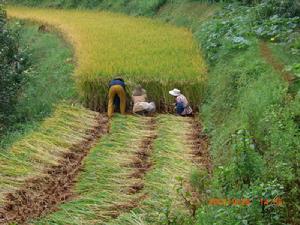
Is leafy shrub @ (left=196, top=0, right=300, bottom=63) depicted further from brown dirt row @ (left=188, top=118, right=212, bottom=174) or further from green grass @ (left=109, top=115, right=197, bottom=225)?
green grass @ (left=109, top=115, right=197, bottom=225)

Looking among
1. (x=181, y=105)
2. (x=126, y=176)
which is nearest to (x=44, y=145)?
(x=126, y=176)

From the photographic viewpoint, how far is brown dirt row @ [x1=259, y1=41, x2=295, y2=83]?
670 cm

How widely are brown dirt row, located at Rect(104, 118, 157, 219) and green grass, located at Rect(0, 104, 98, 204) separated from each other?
90 cm

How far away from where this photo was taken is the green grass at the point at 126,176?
5163 mm

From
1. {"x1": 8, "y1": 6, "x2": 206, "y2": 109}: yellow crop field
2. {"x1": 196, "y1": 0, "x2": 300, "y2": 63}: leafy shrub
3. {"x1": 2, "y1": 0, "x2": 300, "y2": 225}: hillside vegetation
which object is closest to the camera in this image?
{"x1": 2, "y1": 0, "x2": 300, "y2": 225}: hillside vegetation

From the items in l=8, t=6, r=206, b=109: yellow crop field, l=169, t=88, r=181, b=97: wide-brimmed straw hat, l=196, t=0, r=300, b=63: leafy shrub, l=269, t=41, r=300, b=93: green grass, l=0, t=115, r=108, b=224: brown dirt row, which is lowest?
l=0, t=115, r=108, b=224: brown dirt row

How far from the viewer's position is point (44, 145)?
23.0 ft

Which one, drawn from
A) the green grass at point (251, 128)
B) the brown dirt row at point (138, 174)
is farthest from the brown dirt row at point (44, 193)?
the green grass at point (251, 128)

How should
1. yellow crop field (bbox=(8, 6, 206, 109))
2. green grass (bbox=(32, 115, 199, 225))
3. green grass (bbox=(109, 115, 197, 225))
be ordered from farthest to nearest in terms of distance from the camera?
yellow crop field (bbox=(8, 6, 206, 109)), green grass (bbox=(32, 115, 199, 225)), green grass (bbox=(109, 115, 197, 225))

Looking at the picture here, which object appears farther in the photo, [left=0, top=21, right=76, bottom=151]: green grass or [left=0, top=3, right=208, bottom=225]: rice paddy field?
[left=0, top=21, right=76, bottom=151]: green grass

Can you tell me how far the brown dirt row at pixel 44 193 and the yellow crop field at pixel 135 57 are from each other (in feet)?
7.83

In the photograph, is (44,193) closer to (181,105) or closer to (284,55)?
(181,105)

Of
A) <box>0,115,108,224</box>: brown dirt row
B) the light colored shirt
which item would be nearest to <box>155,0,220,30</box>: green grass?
the light colored shirt

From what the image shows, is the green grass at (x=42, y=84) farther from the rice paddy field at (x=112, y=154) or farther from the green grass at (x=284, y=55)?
the green grass at (x=284, y=55)
